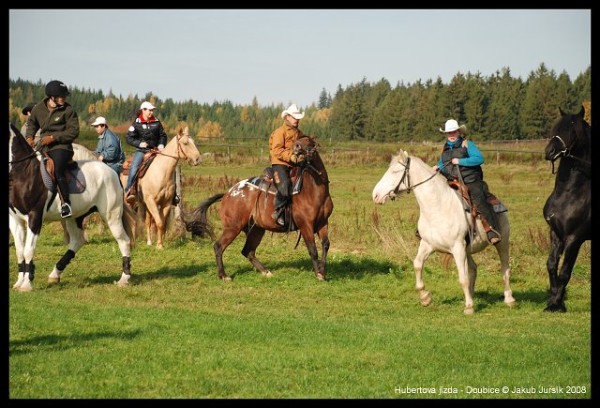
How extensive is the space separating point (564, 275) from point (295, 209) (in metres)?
4.75

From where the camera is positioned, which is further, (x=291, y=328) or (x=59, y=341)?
(x=291, y=328)

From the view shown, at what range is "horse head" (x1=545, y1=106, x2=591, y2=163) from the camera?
11805mm

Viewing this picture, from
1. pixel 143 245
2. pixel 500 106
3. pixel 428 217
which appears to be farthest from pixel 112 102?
pixel 428 217

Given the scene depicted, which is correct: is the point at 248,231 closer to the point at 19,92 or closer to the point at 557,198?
the point at 557,198

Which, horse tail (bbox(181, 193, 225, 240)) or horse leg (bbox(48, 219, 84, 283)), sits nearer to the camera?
horse leg (bbox(48, 219, 84, 283))

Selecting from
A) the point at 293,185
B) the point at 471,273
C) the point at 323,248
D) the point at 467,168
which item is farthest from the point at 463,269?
the point at 293,185

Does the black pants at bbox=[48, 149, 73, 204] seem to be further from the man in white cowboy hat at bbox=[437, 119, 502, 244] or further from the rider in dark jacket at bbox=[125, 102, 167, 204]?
the man in white cowboy hat at bbox=[437, 119, 502, 244]

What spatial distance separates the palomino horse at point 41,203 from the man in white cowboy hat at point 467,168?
218 inches

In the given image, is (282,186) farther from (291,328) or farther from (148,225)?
(148,225)

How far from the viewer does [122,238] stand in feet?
45.6

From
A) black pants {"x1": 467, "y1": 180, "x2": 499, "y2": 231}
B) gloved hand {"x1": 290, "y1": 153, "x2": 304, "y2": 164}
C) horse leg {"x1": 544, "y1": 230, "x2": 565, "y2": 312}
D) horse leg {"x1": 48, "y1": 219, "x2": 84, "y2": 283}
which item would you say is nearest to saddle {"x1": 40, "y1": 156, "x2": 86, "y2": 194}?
horse leg {"x1": 48, "y1": 219, "x2": 84, "y2": 283}

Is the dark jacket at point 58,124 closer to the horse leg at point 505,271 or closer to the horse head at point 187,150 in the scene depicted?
the horse head at point 187,150


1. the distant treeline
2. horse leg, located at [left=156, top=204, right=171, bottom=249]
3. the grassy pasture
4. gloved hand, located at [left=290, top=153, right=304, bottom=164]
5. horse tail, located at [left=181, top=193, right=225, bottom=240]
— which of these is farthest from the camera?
the distant treeline

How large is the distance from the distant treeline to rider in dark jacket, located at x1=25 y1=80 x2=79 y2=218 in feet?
146
